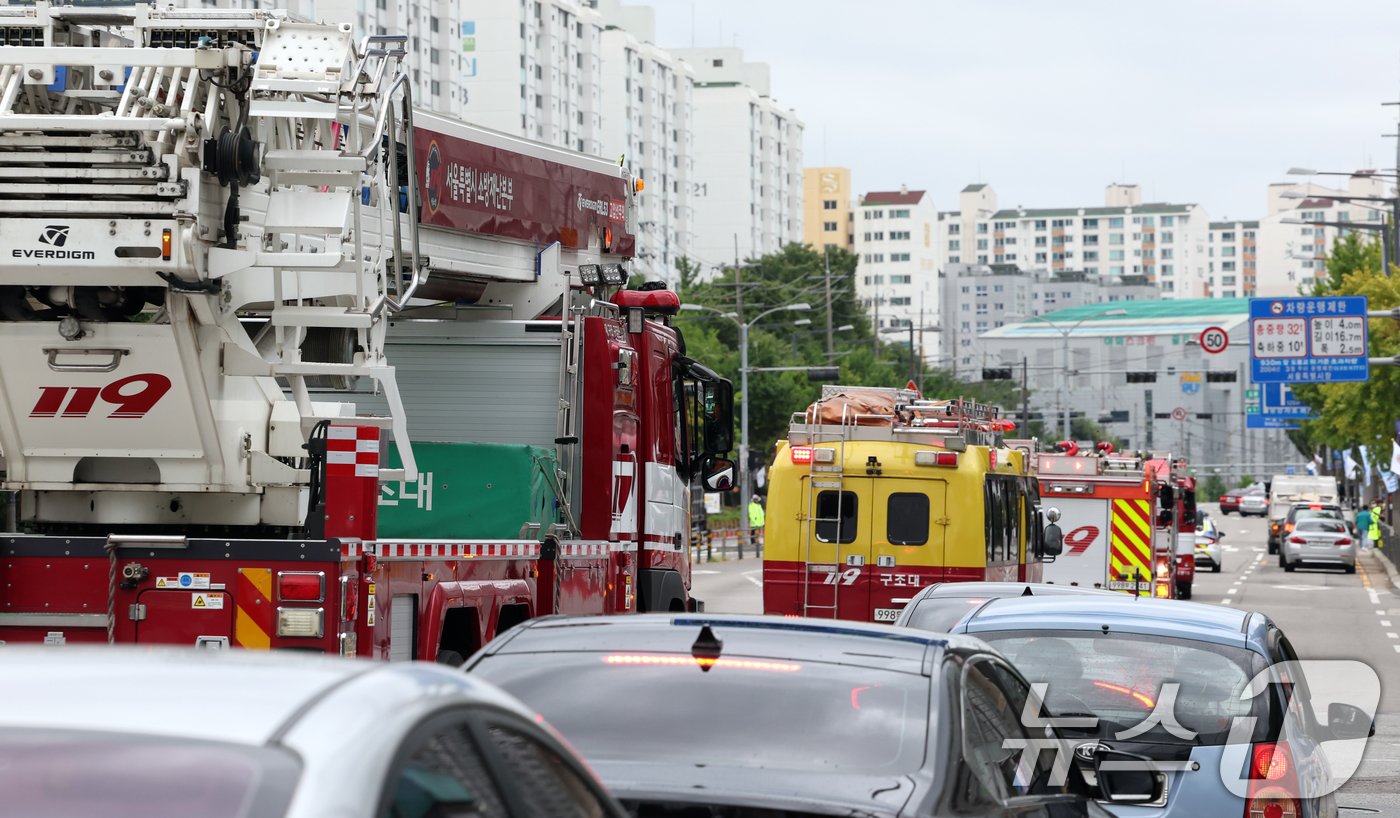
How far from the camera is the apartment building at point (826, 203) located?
19250 centimetres

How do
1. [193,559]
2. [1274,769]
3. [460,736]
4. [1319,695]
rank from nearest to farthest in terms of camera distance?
[460,736] < [1274,769] < [193,559] < [1319,695]

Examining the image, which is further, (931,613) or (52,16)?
(931,613)

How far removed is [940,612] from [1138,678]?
3.22 metres

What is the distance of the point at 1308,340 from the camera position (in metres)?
42.7

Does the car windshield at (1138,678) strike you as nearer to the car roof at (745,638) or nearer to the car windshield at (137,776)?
the car roof at (745,638)

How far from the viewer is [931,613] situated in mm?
10812

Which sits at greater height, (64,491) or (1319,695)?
(64,491)

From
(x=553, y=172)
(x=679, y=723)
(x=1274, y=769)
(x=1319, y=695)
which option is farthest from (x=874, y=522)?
(x=679, y=723)

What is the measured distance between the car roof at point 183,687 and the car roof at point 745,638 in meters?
2.25

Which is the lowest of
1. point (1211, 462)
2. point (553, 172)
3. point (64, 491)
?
point (1211, 462)

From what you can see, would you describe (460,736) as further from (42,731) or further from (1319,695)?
(1319,695)

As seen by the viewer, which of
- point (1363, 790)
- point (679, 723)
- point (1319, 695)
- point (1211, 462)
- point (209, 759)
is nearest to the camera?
point (209, 759)

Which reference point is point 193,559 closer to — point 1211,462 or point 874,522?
point 874,522

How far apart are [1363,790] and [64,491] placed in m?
8.17
